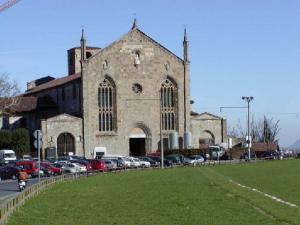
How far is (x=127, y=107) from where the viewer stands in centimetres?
10944

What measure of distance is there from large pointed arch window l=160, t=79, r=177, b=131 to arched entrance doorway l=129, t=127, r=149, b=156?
11.6 ft

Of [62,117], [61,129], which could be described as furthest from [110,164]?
[62,117]

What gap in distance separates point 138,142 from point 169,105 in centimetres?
724

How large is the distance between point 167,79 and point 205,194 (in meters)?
77.0

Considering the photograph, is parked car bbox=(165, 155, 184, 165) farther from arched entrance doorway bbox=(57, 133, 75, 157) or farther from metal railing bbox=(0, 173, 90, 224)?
metal railing bbox=(0, 173, 90, 224)

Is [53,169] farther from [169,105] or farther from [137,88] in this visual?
[169,105]

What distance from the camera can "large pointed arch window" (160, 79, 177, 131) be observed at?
112 m

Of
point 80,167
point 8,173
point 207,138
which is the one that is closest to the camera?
point 8,173

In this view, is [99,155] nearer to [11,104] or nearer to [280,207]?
[11,104]

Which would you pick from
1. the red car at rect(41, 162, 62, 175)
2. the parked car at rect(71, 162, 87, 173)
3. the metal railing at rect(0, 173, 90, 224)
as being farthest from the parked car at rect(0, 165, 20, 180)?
the metal railing at rect(0, 173, 90, 224)

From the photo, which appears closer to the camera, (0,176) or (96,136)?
(0,176)

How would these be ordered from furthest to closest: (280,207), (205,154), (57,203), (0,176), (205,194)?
(205,154) → (0,176) → (205,194) → (57,203) → (280,207)

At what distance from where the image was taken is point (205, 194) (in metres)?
35.4

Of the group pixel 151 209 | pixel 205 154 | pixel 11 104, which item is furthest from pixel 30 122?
pixel 151 209
